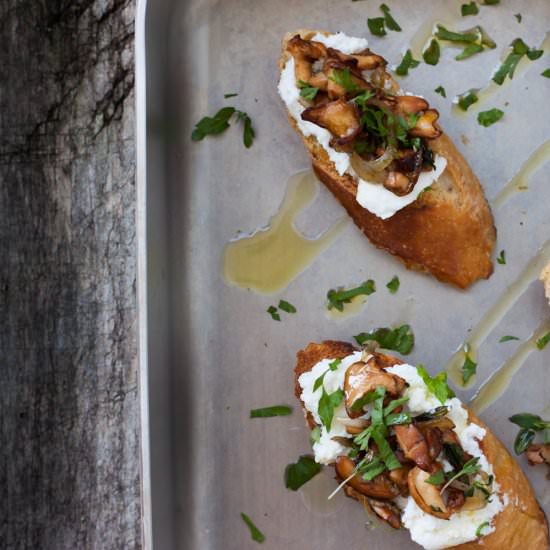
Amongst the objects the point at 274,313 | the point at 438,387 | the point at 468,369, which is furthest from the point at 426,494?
the point at 274,313

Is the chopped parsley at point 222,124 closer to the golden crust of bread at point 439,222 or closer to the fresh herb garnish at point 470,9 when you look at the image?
the golden crust of bread at point 439,222

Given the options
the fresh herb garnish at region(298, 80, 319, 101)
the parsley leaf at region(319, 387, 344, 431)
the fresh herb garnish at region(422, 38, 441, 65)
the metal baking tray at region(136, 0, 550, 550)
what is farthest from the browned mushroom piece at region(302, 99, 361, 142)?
the parsley leaf at region(319, 387, 344, 431)

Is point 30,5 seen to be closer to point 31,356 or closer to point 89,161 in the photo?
point 89,161

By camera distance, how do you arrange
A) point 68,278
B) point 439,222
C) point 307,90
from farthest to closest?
1. point 68,278
2. point 439,222
3. point 307,90

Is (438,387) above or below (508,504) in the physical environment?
above

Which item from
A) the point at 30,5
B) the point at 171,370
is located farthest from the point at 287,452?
the point at 30,5

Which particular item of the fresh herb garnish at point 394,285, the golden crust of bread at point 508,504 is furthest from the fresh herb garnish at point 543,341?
the fresh herb garnish at point 394,285

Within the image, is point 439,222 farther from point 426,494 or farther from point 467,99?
point 426,494
